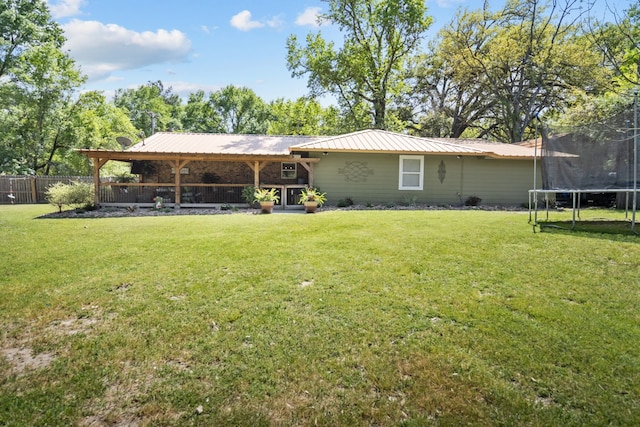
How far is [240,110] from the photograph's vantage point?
129ft

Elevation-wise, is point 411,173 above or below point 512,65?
below

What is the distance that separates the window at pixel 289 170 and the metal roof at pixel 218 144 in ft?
2.50

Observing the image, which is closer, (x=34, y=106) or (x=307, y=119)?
(x=34, y=106)

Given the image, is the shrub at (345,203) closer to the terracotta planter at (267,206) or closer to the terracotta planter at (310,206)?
the terracotta planter at (310,206)

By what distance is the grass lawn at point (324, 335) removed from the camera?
2.13 metres

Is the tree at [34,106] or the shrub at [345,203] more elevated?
the tree at [34,106]

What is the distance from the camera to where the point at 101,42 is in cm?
2333

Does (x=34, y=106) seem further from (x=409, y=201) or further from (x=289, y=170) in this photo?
(x=409, y=201)

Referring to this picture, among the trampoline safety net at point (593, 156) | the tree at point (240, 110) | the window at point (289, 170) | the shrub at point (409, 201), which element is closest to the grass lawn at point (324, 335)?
the trampoline safety net at point (593, 156)

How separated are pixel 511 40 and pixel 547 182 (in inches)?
697

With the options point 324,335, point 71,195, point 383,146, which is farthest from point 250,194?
point 324,335

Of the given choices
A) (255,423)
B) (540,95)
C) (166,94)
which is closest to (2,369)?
(255,423)

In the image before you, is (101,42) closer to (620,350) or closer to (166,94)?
(166,94)

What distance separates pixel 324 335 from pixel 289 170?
13244 mm
